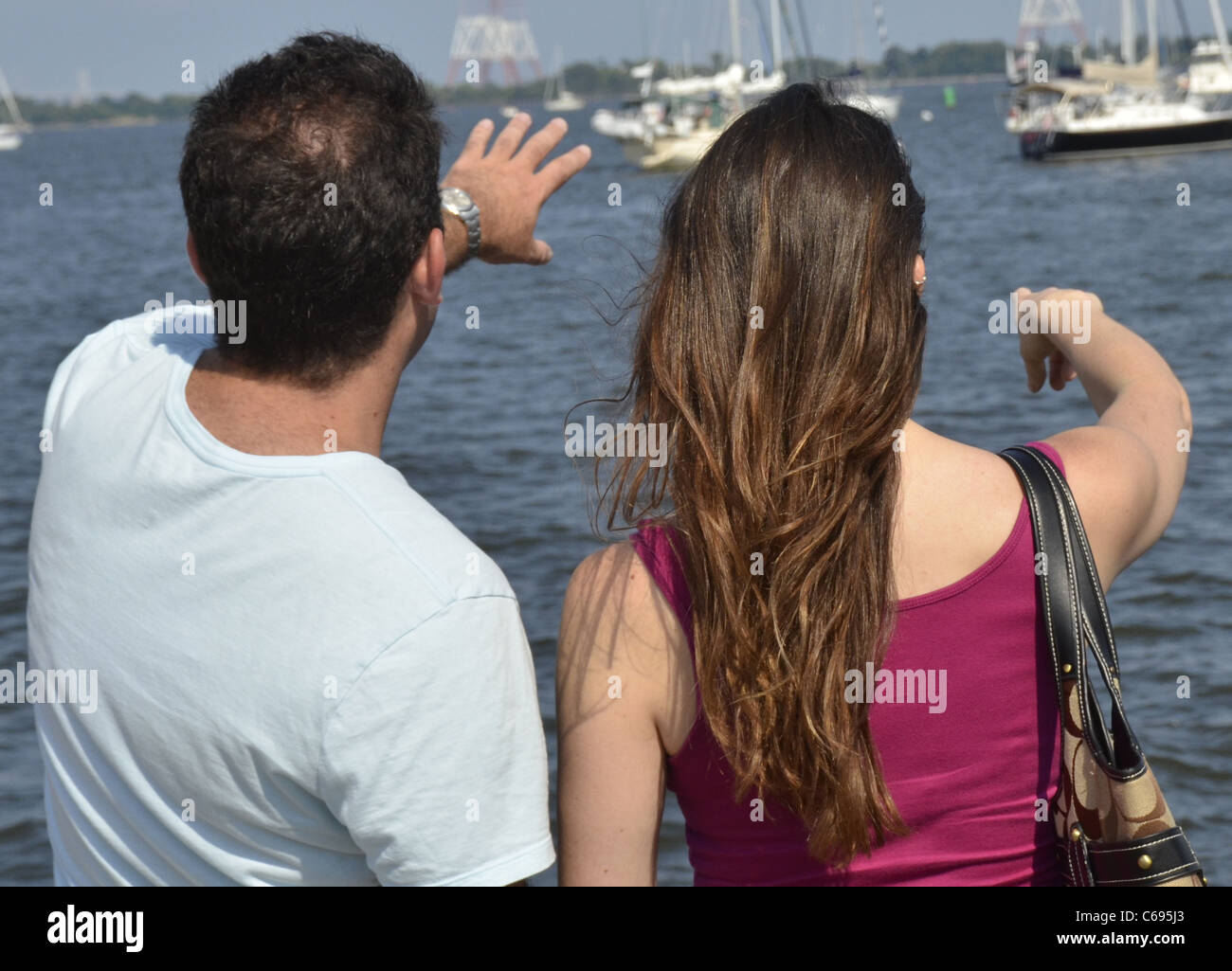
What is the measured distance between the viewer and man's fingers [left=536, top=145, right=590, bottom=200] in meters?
1.92

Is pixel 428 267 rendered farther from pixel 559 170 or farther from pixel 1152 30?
pixel 1152 30

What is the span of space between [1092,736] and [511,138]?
1119mm

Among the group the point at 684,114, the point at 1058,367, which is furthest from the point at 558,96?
the point at 1058,367

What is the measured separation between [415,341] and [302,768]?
1.72ft

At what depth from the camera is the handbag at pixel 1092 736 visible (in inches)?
65.6

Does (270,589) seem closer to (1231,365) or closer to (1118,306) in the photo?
(1231,365)

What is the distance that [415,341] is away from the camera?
163 cm

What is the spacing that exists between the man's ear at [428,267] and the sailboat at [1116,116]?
40.8 m

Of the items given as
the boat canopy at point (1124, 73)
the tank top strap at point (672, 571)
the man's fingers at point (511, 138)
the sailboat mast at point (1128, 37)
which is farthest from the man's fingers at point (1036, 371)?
the sailboat mast at point (1128, 37)

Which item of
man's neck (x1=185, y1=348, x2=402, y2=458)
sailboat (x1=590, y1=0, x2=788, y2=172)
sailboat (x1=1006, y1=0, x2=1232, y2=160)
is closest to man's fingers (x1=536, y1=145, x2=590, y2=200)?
man's neck (x1=185, y1=348, x2=402, y2=458)

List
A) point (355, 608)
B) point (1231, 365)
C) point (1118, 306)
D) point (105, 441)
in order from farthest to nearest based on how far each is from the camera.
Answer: point (1118, 306), point (1231, 365), point (105, 441), point (355, 608)

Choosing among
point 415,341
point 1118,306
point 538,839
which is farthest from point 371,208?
point 1118,306

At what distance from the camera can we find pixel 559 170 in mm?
1936

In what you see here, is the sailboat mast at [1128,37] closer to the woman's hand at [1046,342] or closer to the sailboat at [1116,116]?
the sailboat at [1116,116]
